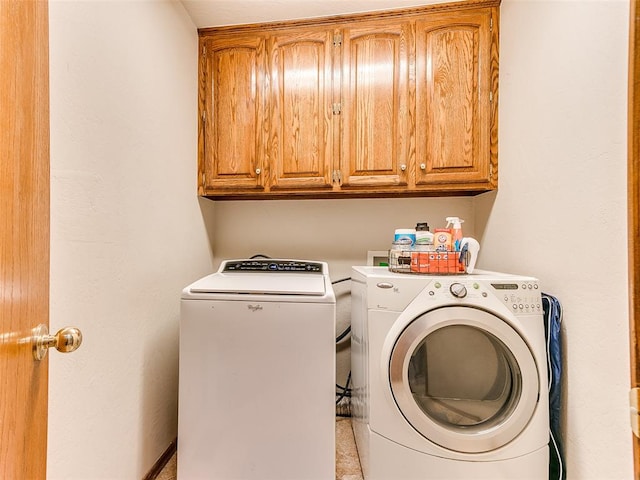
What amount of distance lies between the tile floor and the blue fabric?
2.50 feet

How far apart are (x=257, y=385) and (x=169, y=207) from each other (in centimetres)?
93

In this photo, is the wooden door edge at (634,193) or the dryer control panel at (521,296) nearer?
the wooden door edge at (634,193)

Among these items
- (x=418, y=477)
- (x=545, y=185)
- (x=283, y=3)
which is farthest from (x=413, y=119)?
(x=418, y=477)

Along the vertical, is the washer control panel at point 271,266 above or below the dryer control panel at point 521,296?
above

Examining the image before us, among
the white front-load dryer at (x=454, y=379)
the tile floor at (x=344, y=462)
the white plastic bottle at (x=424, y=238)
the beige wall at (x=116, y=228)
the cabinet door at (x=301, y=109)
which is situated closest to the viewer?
the beige wall at (x=116, y=228)

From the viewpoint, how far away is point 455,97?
1616 mm

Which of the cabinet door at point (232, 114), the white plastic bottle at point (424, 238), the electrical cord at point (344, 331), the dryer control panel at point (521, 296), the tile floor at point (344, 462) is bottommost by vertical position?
the tile floor at point (344, 462)

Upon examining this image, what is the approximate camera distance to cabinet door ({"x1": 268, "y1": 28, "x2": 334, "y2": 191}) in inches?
67.3

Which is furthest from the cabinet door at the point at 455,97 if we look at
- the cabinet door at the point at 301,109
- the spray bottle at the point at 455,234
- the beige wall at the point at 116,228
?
the beige wall at the point at 116,228

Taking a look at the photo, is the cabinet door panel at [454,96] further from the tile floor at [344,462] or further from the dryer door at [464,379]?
the tile floor at [344,462]

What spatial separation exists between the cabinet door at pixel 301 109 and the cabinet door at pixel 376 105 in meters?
0.11

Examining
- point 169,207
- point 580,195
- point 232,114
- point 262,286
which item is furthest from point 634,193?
point 232,114

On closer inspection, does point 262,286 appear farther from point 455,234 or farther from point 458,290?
point 455,234

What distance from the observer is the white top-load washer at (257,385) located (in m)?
1.11
